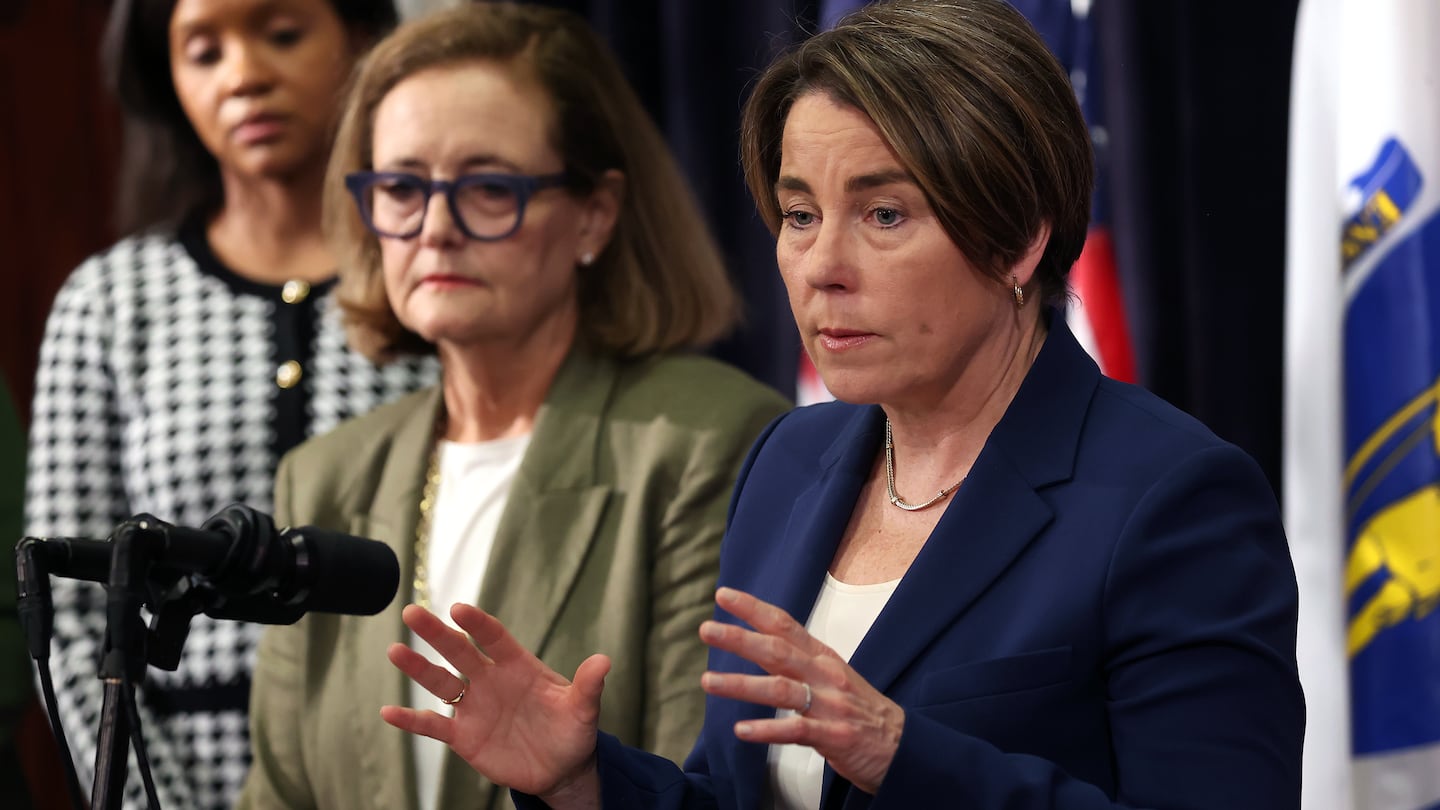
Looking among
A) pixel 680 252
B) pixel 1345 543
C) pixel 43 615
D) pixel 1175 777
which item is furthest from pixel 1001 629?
pixel 680 252

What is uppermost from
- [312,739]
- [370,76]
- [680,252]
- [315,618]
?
[370,76]

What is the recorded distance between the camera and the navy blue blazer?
1406 millimetres

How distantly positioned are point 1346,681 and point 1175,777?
1158 mm

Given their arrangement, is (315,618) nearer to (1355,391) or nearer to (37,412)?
(37,412)

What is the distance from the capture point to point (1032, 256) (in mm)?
1644

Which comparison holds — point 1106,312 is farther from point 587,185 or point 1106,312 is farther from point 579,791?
point 579,791

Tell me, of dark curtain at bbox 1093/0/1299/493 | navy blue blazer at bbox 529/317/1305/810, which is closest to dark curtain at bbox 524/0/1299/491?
dark curtain at bbox 1093/0/1299/493

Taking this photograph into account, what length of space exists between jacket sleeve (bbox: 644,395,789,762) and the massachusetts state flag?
857mm

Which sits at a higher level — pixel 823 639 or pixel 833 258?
pixel 833 258

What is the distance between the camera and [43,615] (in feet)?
4.67

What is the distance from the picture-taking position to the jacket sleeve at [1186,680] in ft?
4.58

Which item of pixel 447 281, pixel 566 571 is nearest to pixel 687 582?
pixel 566 571

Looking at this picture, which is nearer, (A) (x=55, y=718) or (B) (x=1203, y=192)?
(A) (x=55, y=718)

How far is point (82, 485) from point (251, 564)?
1.55 meters
